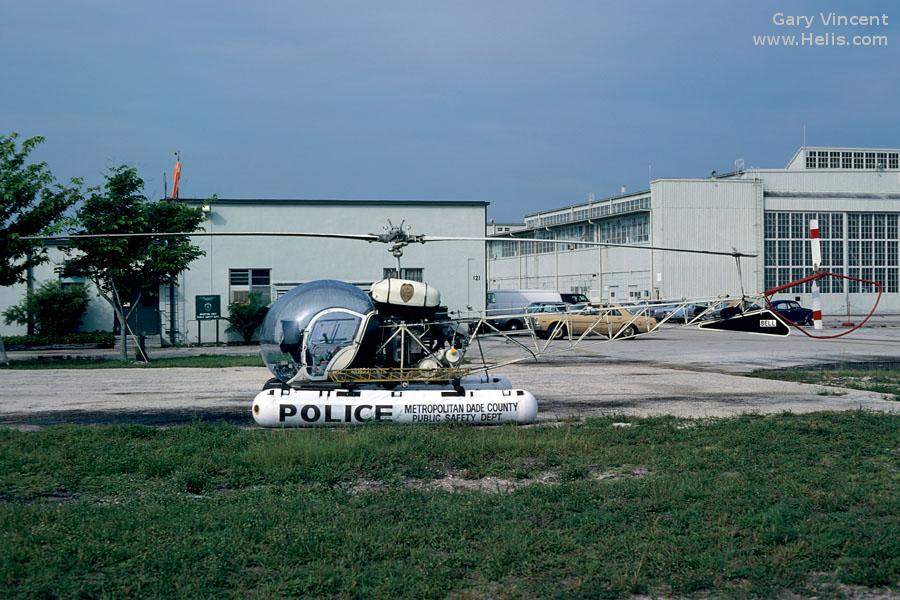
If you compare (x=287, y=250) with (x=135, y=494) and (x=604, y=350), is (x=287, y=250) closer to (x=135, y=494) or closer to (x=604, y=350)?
(x=604, y=350)

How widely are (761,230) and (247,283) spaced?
124 ft

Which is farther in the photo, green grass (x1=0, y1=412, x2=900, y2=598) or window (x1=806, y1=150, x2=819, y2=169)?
window (x1=806, y1=150, x2=819, y2=169)

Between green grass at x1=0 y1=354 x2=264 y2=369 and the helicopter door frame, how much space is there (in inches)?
487

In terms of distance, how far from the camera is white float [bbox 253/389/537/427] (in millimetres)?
11625

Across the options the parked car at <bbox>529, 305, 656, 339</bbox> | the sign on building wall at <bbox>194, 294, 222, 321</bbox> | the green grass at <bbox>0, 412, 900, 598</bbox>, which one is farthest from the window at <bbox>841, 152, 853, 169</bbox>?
the green grass at <bbox>0, 412, 900, 598</bbox>

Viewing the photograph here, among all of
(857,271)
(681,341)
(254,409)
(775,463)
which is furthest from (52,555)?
(857,271)

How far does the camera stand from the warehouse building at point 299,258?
3956cm

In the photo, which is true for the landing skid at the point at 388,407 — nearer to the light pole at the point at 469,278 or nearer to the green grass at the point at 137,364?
the green grass at the point at 137,364

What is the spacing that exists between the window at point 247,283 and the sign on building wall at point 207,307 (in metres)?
→ 2.33

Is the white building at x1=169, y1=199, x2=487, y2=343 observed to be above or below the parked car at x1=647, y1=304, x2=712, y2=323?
above

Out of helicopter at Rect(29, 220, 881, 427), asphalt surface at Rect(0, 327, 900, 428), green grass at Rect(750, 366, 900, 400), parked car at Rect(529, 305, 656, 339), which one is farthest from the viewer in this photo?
green grass at Rect(750, 366, 900, 400)

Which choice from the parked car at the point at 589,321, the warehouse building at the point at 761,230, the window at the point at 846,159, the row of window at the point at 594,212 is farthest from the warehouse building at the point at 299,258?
the window at the point at 846,159

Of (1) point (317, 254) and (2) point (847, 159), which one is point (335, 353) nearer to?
(1) point (317, 254)

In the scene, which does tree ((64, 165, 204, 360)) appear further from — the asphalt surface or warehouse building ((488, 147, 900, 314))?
warehouse building ((488, 147, 900, 314))
